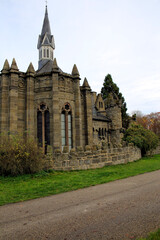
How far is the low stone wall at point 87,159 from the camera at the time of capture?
11.6m

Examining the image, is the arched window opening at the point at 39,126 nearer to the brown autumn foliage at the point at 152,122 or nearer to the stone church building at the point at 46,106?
the stone church building at the point at 46,106

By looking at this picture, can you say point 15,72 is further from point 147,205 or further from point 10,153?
point 147,205

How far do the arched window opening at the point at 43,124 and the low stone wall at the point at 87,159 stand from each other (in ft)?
13.8

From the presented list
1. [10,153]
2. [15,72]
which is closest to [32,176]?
[10,153]

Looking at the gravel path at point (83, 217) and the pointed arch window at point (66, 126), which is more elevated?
the pointed arch window at point (66, 126)

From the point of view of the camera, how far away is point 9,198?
6.33 metres

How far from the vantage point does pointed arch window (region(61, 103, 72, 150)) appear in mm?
16578

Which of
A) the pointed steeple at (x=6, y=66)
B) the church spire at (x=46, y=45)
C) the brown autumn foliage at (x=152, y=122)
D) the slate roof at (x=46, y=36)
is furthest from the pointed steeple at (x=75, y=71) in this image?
the brown autumn foliage at (x=152, y=122)

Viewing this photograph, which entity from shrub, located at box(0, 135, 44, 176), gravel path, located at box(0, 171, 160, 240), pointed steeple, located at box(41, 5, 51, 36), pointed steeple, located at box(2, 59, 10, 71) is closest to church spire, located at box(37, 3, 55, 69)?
pointed steeple, located at box(41, 5, 51, 36)

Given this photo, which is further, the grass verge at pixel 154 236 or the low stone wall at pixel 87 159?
the low stone wall at pixel 87 159

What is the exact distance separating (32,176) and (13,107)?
23.8 feet

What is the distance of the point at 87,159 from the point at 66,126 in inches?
202

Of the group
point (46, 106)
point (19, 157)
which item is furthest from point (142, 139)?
point (19, 157)

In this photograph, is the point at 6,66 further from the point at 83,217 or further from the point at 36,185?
the point at 83,217
